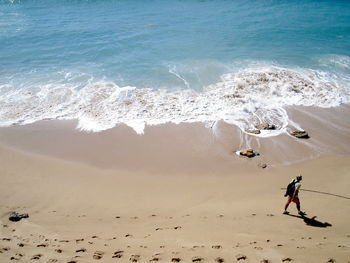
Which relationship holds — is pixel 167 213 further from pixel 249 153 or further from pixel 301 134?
pixel 301 134

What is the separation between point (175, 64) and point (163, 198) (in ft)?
49.0

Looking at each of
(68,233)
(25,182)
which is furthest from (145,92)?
(68,233)

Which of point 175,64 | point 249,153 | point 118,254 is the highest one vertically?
point 175,64

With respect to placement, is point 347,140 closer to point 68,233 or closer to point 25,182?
point 68,233

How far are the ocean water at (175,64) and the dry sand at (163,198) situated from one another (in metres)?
1.91

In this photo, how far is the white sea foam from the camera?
15.8 metres

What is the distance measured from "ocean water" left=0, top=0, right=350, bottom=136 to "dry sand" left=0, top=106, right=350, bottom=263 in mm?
1913

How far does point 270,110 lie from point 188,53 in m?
11.4

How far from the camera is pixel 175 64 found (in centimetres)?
2312

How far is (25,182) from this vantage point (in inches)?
458

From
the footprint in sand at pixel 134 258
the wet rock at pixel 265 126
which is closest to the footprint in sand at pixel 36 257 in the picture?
the footprint in sand at pixel 134 258

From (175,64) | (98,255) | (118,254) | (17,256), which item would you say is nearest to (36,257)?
(17,256)

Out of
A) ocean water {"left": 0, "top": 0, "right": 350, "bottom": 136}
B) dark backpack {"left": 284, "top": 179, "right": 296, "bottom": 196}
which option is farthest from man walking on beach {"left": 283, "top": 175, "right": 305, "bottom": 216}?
ocean water {"left": 0, "top": 0, "right": 350, "bottom": 136}

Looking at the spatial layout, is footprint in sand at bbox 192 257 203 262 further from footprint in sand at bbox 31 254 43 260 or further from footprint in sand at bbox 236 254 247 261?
footprint in sand at bbox 31 254 43 260
